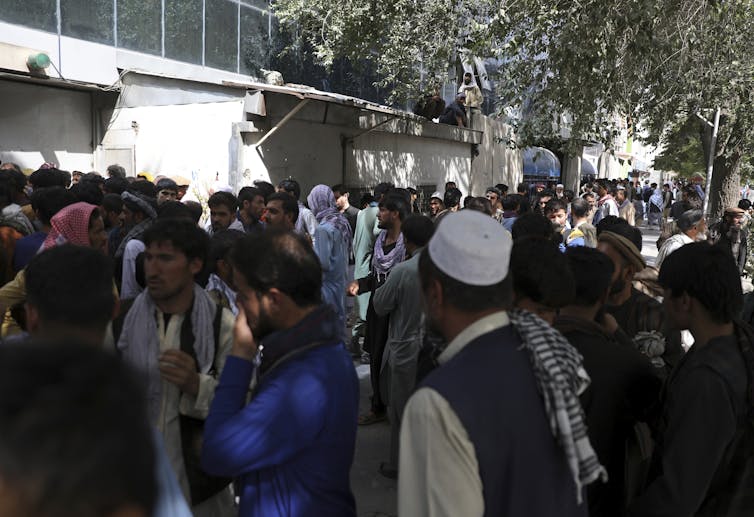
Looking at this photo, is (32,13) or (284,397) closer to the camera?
(284,397)

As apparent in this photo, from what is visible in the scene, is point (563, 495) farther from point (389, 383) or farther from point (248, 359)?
point (389, 383)

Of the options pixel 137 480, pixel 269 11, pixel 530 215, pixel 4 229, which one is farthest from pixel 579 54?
pixel 269 11

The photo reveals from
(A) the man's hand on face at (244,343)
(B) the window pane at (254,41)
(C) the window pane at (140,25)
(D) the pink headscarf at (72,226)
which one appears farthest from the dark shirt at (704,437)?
(B) the window pane at (254,41)

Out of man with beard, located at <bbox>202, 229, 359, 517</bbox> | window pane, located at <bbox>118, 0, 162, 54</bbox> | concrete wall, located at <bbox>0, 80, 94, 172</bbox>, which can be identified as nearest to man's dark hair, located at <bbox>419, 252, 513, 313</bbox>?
man with beard, located at <bbox>202, 229, 359, 517</bbox>

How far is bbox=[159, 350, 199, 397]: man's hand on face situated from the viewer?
2117mm

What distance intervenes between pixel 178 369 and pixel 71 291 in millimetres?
508

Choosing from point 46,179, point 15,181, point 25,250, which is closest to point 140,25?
point 46,179

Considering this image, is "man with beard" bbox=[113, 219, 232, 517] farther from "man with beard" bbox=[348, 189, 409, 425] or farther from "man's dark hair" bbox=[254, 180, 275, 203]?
"man's dark hair" bbox=[254, 180, 275, 203]

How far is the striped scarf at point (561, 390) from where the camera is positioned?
1521 mm

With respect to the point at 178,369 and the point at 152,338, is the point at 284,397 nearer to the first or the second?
the point at 178,369

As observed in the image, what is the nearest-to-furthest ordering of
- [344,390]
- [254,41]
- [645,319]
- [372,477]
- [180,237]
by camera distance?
[344,390], [180,237], [645,319], [372,477], [254,41]

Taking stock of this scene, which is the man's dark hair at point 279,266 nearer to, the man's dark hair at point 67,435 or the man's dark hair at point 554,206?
the man's dark hair at point 67,435

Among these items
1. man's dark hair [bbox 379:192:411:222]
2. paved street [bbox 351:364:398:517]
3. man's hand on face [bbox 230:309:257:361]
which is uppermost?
man's dark hair [bbox 379:192:411:222]

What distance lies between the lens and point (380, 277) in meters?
5.92
